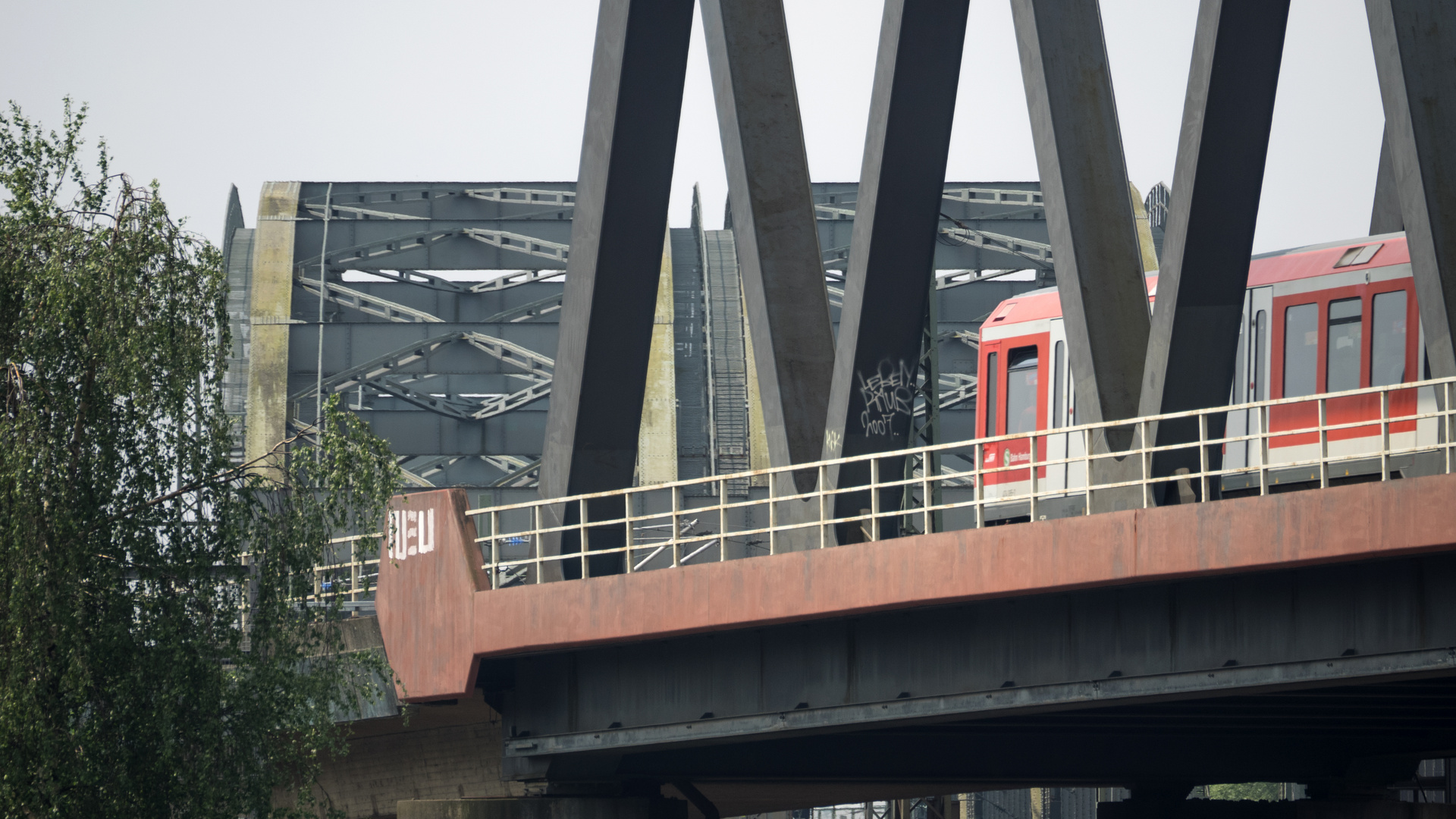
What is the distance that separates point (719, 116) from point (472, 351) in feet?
104

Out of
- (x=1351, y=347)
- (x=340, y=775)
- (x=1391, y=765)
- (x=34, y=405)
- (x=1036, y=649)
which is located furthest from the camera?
(x=1391, y=765)

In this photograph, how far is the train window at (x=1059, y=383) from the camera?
25.0 metres

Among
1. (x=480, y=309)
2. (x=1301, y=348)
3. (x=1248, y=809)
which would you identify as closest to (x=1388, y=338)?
(x=1301, y=348)

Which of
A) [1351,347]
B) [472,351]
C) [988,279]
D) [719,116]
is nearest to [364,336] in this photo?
[472,351]

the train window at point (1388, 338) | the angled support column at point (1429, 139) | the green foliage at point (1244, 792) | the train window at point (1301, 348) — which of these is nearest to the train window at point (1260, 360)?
the train window at point (1301, 348)

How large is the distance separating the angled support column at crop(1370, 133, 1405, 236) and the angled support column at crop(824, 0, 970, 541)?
10237 mm

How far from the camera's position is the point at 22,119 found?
1600cm

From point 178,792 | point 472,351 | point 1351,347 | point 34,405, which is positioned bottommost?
point 178,792

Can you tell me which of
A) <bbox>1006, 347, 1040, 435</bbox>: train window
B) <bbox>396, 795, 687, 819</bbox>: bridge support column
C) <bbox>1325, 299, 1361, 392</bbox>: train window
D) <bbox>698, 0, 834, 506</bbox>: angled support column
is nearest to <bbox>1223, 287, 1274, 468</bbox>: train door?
<bbox>1325, 299, 1361, 392</bbox>: train window

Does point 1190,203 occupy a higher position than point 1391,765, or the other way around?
point 1190,203

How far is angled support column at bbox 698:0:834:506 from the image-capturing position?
861 inches

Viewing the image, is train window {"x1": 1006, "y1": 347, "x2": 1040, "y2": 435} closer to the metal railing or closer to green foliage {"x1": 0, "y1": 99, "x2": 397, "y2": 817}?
the metal railing

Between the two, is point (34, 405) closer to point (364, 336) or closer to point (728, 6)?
point (728, 6)

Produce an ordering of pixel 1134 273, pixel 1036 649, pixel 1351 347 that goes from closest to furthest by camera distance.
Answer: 1. pixel 1036 649
2. pixel 1134 273
3. pixel 1351 347
